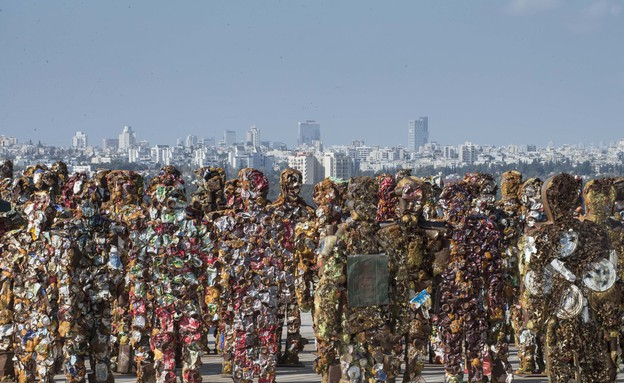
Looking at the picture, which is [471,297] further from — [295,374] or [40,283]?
[40,283]

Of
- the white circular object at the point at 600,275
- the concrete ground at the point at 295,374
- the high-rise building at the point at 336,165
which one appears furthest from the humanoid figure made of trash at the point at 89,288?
the high-rise building at the point at 336,165

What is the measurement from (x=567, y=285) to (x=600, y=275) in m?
0.37

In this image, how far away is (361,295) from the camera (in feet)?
38.6

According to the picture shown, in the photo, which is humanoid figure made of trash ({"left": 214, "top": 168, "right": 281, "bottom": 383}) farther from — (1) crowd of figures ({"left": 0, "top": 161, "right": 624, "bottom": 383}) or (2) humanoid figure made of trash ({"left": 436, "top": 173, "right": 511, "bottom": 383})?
(2) humanoid figure made of trash ({"left": 436, "top": 173, "right": 511, "bottom": 383})

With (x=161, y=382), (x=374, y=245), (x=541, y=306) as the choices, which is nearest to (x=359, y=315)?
(x=374, y=245)

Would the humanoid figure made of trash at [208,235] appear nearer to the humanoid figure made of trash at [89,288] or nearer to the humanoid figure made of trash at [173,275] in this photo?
the humanoid figure made of trash at [173,275]

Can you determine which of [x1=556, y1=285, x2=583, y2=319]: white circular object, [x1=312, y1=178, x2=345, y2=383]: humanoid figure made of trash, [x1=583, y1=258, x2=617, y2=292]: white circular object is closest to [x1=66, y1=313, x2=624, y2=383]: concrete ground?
[x1=312, y1=178, x2=345, y2=383]: humanoid figure made of trash

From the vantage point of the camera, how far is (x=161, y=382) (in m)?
13.5

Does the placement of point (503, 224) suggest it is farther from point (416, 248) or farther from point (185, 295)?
point (185, 295)

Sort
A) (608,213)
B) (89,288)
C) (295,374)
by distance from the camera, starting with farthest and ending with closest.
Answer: (295,374) → (89,288) → (608,213)

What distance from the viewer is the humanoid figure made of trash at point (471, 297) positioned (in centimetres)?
1335

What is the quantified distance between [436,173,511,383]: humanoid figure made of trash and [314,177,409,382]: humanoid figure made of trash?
134 cm

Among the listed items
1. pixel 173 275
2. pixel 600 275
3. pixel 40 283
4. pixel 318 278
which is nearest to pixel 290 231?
pixel 318 278

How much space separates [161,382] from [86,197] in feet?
6.63
